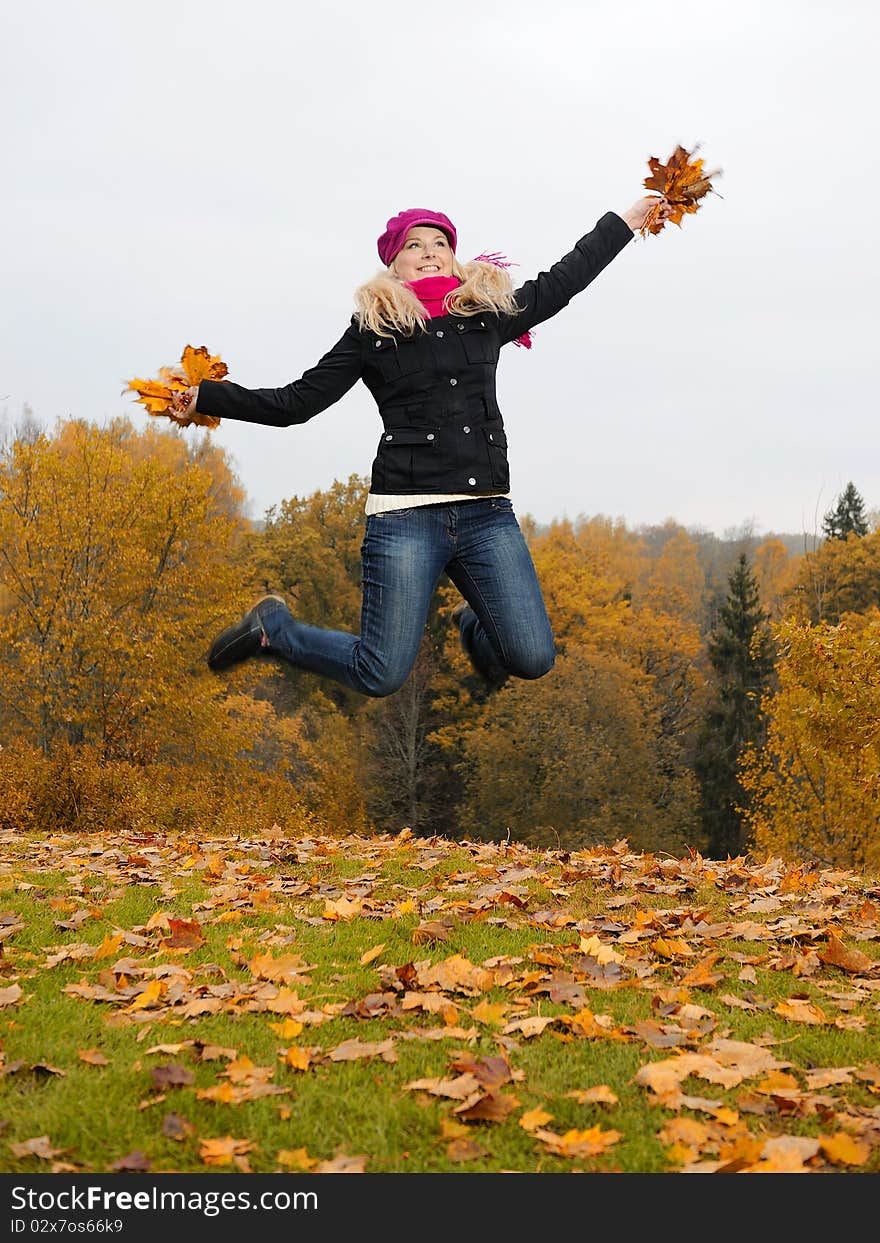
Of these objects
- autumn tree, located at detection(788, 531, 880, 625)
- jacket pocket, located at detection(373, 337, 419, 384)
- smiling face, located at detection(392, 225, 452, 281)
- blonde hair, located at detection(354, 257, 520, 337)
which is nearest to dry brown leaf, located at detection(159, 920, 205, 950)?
jacket pocket, located at detection(373, 337, 419, 384)

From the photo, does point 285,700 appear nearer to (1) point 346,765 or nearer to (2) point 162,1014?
(1) point 346,765

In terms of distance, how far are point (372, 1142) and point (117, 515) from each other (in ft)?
83.4

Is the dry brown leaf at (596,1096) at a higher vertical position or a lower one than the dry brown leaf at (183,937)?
lower

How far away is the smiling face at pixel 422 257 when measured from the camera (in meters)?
5.72

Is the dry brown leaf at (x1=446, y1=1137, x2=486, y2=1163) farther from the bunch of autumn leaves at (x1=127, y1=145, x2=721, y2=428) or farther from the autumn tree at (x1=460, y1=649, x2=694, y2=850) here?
the autumn tree at (x1=460, y1=649, x2=694, y2=850)

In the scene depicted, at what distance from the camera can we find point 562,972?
464 cm

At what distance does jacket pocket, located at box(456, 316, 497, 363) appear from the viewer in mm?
5543

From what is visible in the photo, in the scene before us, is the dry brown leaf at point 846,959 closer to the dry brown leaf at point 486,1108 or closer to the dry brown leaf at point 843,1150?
the dry brown leaf at point 843,1150

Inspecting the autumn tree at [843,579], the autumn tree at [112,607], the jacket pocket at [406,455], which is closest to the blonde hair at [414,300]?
the jacket pocket at [406,455]

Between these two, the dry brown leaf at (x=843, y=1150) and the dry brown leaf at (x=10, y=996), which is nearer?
the dry brown leaf at (x=843, y=1150)

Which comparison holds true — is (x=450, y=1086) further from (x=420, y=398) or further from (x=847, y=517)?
(x=847, y=517)

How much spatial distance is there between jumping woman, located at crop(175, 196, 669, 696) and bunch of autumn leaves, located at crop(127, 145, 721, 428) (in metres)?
0.08

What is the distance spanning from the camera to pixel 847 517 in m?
50.8
